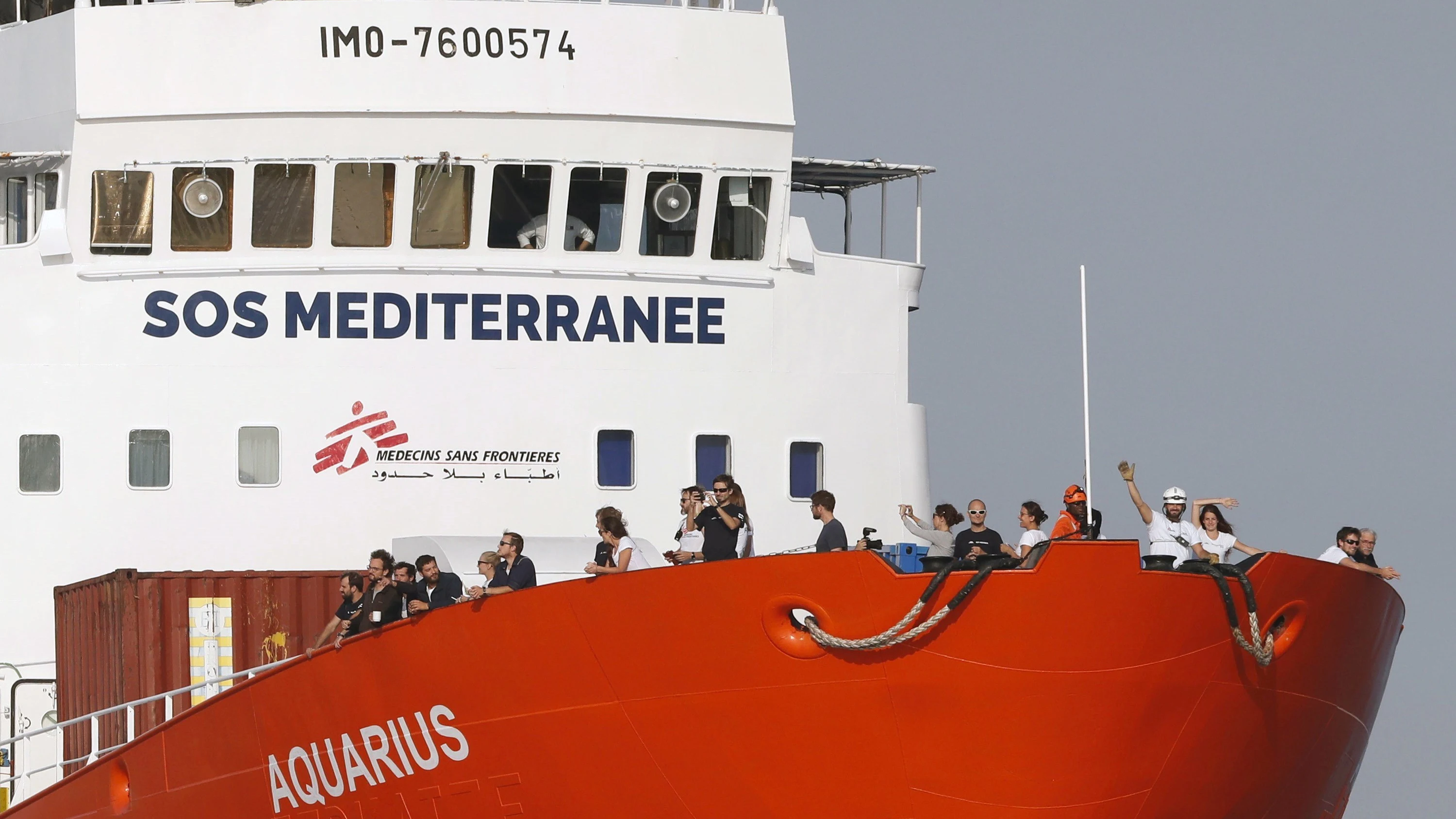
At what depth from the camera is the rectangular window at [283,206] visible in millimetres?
17438

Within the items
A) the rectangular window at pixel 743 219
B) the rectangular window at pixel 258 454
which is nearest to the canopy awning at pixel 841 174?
the rectangular window at pixel 743 219

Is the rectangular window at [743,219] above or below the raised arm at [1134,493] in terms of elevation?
above

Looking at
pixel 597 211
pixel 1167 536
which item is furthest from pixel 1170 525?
pixel 597 211

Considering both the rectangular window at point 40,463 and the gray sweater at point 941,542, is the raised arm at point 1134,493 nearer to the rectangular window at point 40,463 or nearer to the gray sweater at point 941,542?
the gray sweater at point 941,542

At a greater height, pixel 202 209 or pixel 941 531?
pixel 202 209

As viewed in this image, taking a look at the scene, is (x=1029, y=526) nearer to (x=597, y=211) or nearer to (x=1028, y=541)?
(x=1028, y=541)

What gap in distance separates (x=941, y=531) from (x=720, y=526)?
1.47 meters

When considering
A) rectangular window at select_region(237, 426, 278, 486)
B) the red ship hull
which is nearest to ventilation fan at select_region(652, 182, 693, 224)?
rectangular window at select_region(237, 426, 278, 486)

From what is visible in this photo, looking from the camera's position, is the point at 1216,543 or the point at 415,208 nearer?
the point at 1216,543

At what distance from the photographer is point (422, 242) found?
17.5 meters

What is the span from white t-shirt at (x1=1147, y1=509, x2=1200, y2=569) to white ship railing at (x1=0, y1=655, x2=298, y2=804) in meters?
5.72

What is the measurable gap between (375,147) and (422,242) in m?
0.91

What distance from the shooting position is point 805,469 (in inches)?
699

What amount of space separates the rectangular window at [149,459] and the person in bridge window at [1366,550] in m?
9.71
